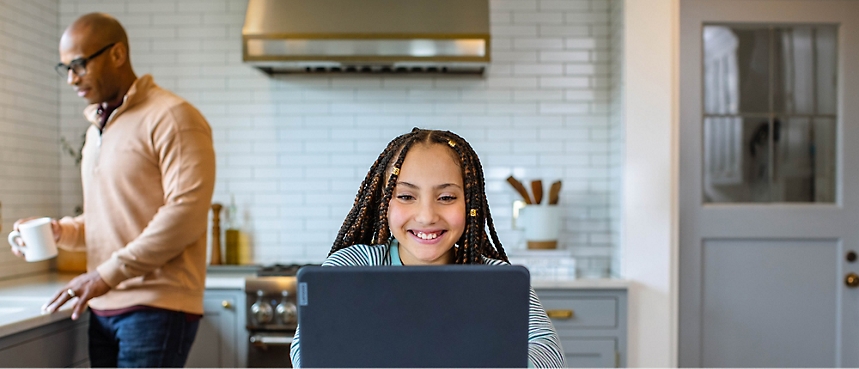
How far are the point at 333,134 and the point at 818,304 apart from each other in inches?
97.1

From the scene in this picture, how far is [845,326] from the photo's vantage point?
303 centimetres

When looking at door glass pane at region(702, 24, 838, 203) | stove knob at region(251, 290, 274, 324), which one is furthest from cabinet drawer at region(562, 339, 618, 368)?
stove knob at region(251, 290, 274, 324)

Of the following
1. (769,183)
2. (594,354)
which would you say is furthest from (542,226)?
(769,183)

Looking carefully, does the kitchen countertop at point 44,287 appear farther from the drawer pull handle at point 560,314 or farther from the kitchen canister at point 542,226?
the kitchen canister at point 542,226

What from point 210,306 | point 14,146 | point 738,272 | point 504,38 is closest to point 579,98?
point 504,38

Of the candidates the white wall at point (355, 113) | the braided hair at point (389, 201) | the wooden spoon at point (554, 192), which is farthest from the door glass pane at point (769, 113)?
the braided hair at point (389, 201)

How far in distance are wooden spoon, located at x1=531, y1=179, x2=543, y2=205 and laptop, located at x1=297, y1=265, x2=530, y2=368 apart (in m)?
2.56

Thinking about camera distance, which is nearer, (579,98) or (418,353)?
(418,353)

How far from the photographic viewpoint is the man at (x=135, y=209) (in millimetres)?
1968

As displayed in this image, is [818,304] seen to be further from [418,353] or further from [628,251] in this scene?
[418,353]

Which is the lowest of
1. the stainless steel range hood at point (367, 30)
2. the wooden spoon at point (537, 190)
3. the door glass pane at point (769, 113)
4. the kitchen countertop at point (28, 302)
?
the kitchen countertop at point (28, 302)

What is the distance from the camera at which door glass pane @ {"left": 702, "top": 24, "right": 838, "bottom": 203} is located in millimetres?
3078

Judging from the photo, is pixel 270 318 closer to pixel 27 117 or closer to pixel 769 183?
pixel 27 117

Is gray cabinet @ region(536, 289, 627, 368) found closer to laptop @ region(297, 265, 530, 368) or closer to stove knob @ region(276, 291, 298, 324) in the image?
stove knob @ region(276, 291, 298, 324)
